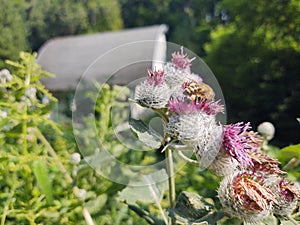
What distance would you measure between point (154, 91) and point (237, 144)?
6.1 inches

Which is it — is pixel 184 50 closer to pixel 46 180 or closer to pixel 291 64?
pixel 46 180

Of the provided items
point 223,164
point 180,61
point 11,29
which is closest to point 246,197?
point 223,164

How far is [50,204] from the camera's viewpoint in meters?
0.93

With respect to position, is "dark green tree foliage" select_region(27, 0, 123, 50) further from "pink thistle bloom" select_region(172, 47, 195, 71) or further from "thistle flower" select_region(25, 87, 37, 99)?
"pink thistle bloom" select_region(172, 47, 195, 71)

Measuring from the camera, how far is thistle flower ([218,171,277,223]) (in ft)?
1.97

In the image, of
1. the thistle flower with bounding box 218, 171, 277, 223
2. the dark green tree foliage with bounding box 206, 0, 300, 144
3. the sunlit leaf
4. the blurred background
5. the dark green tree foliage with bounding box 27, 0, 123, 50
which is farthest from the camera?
the dark green tree foliage with bounding box 27, 0, 123, 50

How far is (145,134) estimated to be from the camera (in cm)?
70

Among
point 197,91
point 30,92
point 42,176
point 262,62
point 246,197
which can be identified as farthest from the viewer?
point 262,62

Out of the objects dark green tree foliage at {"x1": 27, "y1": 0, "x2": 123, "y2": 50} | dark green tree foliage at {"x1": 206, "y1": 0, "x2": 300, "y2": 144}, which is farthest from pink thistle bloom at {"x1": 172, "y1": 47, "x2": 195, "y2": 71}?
dark green tree foliage at {"x1": 27, "y1": 0, "x2": 123, "y2": 50}

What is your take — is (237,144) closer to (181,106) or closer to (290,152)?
(181,106)

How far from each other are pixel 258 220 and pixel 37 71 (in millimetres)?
627

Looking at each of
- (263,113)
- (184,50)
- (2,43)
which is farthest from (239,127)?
(2,43)

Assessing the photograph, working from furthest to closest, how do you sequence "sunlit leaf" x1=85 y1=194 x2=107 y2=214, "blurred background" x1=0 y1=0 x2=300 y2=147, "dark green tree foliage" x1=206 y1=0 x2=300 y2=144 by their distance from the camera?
"dark green tree foliage" x1=206 y1=0 x2=300 y2=144 → "blurred background" x1=0 y1=0 x2=300 y2=147 → "sunlit leaf" x1=85 y1=194 x2=107 y2=214

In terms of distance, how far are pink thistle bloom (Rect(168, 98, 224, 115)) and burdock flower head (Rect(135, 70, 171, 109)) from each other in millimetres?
20
